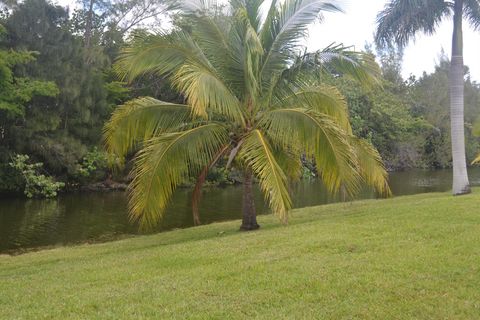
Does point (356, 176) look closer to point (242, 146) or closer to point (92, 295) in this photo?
point (242, 146)

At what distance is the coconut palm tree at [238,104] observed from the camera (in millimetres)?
9352

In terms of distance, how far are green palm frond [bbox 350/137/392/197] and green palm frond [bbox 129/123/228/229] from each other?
10.6 ft

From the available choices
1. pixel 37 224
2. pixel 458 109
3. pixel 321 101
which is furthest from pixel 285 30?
pixel 37 224

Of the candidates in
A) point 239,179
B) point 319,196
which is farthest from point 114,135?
point 239,179

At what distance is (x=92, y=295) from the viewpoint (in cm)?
552

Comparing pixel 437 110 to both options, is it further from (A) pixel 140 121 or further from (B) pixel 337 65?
(A) pixel 140 121

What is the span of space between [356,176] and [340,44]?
9.98 feet

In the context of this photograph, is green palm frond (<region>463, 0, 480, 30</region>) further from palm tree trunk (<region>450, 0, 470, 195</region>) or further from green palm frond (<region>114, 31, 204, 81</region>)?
green palm frond (<region>114, 31, 204, 81</region>)

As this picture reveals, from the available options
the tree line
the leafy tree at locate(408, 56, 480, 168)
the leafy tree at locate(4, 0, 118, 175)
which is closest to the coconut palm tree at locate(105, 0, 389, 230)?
the tree line

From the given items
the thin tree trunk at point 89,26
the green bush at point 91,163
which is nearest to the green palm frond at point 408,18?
the green bush at point 91,163

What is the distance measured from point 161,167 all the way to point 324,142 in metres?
3.19

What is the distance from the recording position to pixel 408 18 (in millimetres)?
15133

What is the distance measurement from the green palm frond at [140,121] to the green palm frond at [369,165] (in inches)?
150

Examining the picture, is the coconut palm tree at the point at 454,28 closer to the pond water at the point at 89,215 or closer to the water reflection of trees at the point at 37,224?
the pond water at the point at 89,215
